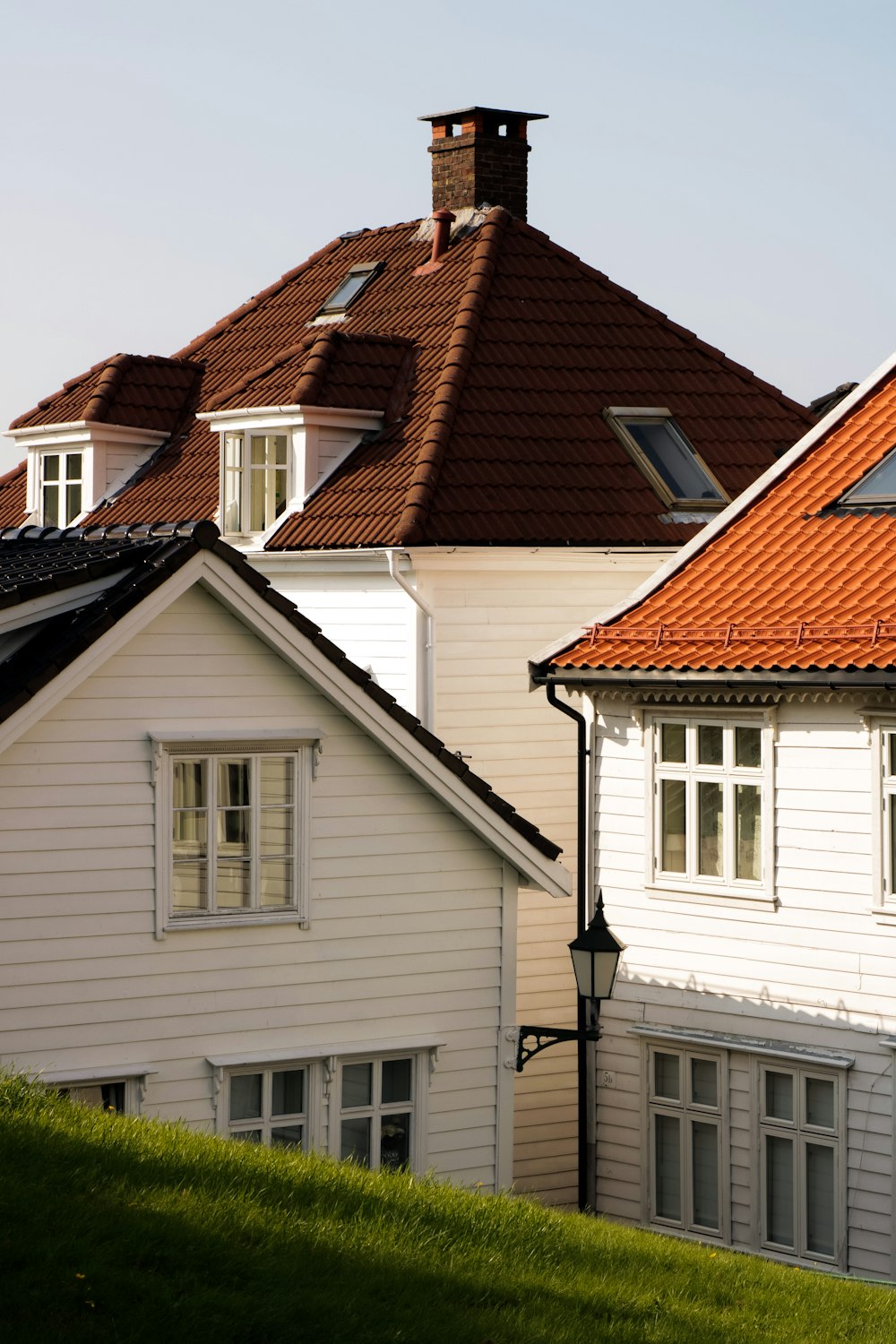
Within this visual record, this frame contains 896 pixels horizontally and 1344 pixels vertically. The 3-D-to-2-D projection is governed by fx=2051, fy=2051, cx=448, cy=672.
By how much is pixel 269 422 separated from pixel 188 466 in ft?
9.38

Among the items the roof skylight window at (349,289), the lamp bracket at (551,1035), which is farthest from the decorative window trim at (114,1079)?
the roof skylight window at (349,289)

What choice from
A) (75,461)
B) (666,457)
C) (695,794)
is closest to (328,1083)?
(695,794)

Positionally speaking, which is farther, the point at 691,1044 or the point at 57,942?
the point at 691,1044

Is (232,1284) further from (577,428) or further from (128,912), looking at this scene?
(577,428)

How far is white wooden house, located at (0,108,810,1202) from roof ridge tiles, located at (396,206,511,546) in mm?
36

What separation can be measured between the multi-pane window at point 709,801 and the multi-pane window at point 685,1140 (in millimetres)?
1729

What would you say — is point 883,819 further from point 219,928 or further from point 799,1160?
point 219,928

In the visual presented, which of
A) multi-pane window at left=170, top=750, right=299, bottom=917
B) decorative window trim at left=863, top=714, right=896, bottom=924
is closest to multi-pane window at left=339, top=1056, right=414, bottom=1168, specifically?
multi-pane window at left=170, top=750, right=299, bottom=917

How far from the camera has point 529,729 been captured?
22.4 m

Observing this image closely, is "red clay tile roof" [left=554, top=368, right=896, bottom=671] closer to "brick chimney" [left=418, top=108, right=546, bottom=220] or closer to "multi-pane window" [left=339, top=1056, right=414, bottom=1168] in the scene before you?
"multi-pane window" [left=339, top=1056, right=414, bottom=1168]

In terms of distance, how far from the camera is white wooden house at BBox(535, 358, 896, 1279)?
17266mm

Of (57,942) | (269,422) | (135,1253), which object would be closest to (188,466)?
(269,422)

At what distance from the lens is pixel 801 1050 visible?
17719 millimetres

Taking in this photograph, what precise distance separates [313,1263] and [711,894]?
386 inches
